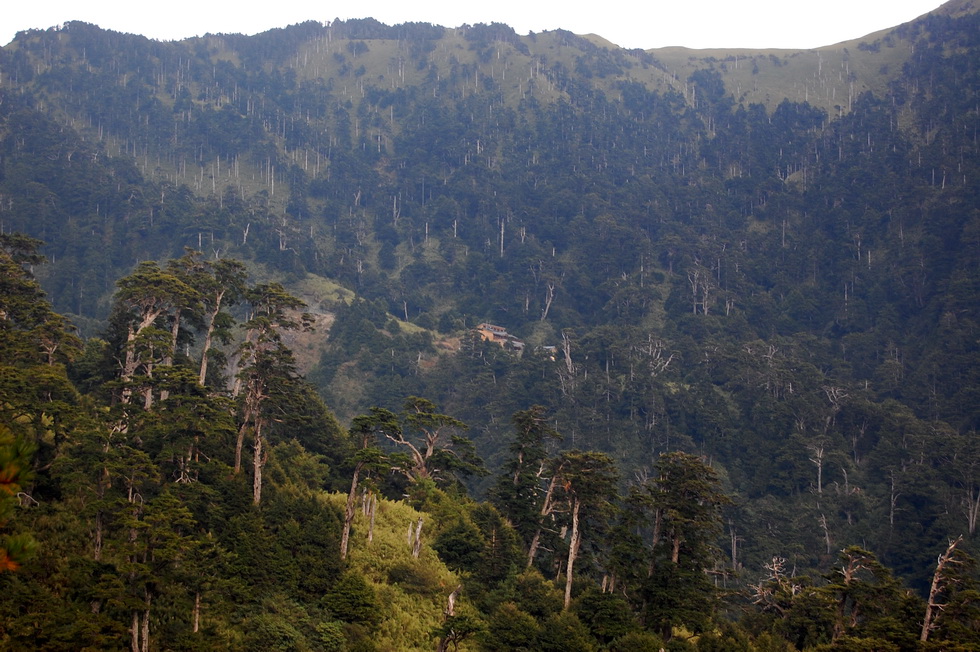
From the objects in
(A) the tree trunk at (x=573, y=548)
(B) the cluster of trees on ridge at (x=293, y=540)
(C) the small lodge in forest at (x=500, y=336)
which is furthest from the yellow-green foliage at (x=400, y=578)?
(C) the small lodge in forest at (x=500, y=336)

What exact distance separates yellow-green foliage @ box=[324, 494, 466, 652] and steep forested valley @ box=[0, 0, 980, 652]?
0.42 feet

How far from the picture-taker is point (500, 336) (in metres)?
102

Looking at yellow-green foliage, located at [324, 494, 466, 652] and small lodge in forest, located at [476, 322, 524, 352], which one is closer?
yellow-green foliage, located at [324, 494, 466, 652]

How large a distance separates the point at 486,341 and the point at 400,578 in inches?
2594

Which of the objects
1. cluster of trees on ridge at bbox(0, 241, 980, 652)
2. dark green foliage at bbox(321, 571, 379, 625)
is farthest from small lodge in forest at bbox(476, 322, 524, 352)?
dark green foliage at bbox(321, 571, 379, 625)

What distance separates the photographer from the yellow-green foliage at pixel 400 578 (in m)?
24.3

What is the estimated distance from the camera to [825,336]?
109688mm

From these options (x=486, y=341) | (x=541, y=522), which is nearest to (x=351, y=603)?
(x=541, y=522)

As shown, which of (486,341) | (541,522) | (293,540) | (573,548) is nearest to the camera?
A: (293,540)

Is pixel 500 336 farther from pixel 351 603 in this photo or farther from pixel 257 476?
pixel 351 603

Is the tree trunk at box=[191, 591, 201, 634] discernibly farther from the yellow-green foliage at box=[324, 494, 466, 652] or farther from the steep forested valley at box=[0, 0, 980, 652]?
the yellow-green foliage at box=[324, 494, 466, 652]

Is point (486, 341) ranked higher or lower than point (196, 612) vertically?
lower


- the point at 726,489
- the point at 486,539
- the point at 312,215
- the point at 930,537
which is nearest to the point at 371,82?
the point at 312,215

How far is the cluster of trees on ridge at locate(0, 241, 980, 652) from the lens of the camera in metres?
20.0
